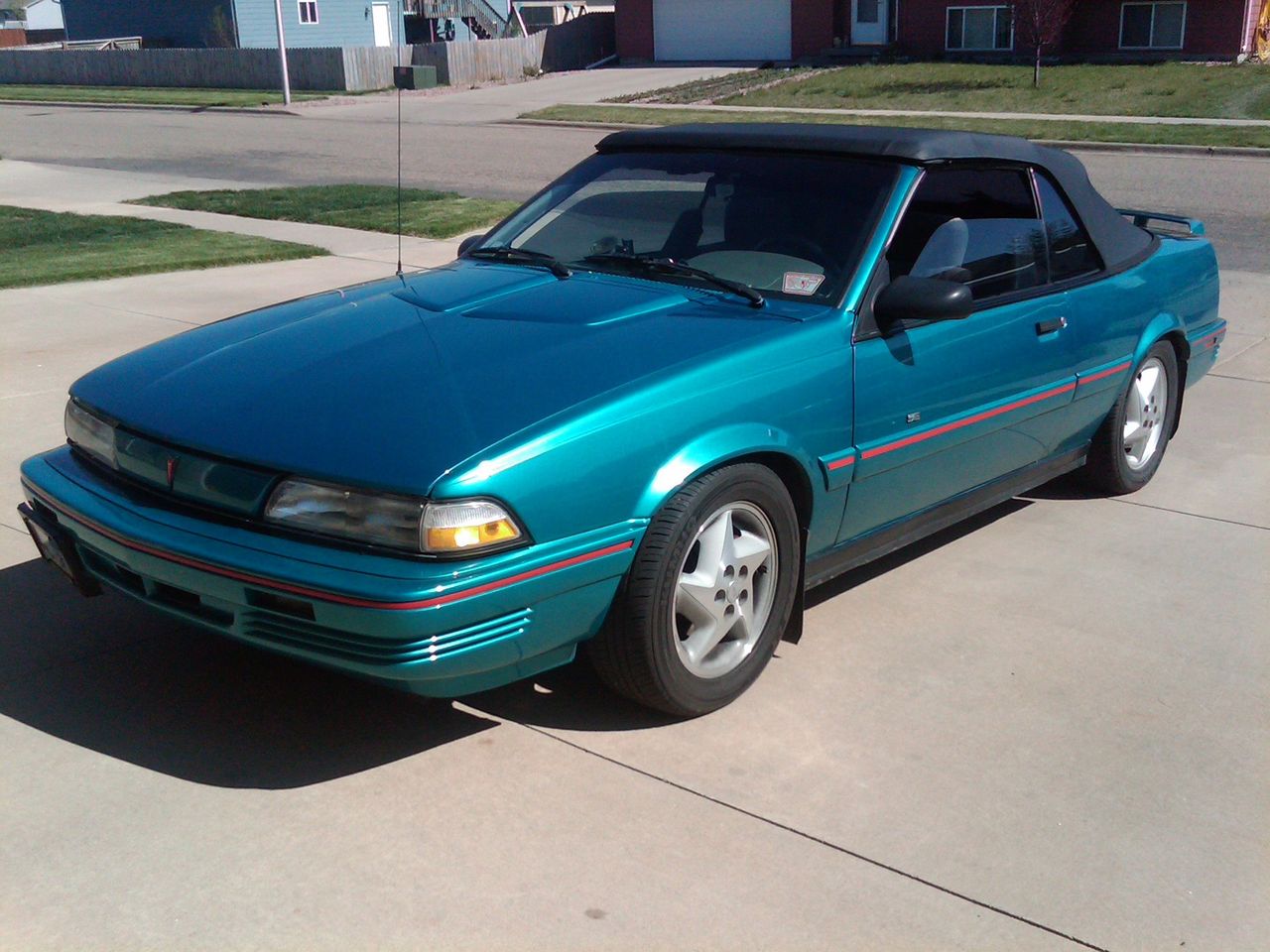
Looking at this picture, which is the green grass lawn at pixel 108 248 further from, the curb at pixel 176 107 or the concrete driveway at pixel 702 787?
the curb at pixel 176 107

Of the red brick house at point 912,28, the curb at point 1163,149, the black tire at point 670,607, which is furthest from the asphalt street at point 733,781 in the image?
the red brick house at point 912,28

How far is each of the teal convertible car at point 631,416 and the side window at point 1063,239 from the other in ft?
0.04

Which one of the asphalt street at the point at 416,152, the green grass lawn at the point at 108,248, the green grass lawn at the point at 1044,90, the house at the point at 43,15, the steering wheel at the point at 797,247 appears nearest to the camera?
the steering wheel at the point at 797,247

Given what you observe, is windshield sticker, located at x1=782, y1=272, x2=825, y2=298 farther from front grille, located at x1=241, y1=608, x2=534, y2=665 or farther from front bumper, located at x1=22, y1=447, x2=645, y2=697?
front grille, located at x1=241, y1=608, x2=534, y2=665

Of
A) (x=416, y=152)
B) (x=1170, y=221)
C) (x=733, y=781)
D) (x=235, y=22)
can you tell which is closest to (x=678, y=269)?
(x=733, y=781)

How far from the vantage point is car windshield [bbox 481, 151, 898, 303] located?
432cm

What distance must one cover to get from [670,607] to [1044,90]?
27312 mm

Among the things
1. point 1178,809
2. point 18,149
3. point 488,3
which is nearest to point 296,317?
point 1178,809

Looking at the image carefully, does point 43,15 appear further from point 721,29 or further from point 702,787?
point 702,787

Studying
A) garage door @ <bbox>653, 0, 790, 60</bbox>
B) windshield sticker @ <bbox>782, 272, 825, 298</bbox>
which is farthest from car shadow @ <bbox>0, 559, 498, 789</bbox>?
garage door @ <bbox>653, 0, 790, 60</bbox>

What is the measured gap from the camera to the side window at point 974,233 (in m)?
4.45

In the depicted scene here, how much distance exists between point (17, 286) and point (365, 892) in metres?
8.53

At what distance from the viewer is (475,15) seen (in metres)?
50.7

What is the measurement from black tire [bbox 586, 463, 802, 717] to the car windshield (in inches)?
29.1
